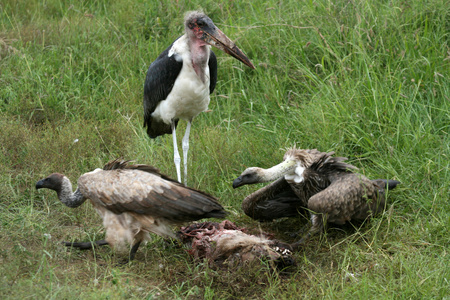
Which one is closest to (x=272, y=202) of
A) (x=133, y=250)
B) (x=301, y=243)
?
(x=301, y=243)

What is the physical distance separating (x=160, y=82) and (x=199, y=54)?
48cm

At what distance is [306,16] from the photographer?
6.34 metres

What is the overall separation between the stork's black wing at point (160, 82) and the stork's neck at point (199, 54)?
0.43 ft

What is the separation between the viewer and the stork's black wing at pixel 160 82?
493cm

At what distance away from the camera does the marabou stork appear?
479 cm

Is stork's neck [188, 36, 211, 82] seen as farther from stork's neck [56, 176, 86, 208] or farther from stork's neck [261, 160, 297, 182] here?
stork's neck [56, 176, 86, 208]

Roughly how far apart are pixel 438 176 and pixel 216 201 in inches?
66.9

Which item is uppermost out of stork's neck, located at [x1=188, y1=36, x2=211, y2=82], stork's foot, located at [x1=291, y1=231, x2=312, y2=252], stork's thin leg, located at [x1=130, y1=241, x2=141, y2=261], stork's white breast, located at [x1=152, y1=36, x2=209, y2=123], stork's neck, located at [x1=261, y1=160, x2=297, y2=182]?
stork's neck, located at [x1=188, y1=36, x2=211, y2=82]

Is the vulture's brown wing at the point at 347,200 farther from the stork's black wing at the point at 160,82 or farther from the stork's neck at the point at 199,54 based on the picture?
the stork's black wing at the point at 160,82

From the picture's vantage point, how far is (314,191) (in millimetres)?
4434

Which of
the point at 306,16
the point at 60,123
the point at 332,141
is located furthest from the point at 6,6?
the point at 332,141

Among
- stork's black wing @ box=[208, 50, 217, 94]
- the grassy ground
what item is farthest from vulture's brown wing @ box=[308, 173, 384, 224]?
stork's black wing @ box=[208, 50, 217, 94]

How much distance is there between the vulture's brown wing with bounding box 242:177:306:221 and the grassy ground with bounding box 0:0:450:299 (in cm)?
20

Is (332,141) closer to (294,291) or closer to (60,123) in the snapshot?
(294,291)
